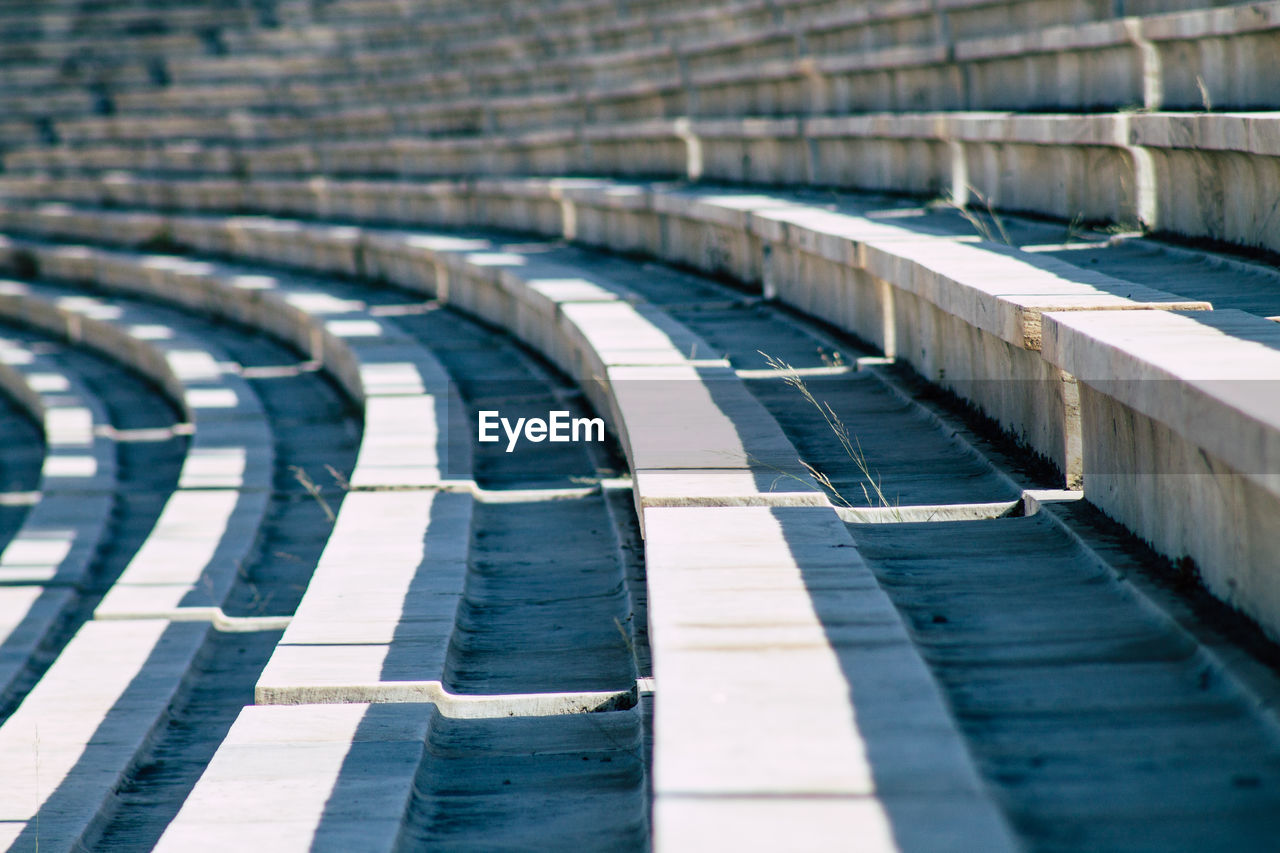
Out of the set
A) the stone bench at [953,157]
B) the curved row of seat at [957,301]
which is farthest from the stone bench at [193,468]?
the stone bench at [953,157]

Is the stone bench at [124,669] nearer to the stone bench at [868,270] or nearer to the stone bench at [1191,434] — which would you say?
the stone bench at [868,270]

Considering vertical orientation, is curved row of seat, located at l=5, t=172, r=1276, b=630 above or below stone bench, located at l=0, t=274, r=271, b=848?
above

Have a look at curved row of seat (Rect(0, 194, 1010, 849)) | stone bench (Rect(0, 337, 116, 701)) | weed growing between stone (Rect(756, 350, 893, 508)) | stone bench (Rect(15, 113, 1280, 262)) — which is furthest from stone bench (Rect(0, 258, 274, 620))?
stone bench (Rect(15, 113, 1280, 262))

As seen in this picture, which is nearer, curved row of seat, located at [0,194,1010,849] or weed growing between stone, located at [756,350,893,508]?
curved row of seat, located at [0,194,1010,849]

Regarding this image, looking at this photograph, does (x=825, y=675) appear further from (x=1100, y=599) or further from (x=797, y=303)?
(x=797, y=303)

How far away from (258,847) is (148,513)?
5.26 meters

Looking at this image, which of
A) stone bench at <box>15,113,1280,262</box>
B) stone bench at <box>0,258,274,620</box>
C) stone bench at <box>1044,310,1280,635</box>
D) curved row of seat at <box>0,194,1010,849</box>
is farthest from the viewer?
stone bench at <box>0,258,274,620</box>

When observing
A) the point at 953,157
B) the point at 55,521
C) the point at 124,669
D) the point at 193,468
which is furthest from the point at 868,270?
the point at 55,521

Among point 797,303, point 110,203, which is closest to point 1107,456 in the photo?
point 797,303

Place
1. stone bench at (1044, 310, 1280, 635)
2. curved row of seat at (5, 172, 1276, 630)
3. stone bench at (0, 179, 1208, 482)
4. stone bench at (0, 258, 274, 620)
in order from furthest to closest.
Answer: stone bench at (0, 258, 274, 620), stone bench at (0, 179, 1208, 482), curved row of seat at (5, 172, 1276, 630), stone bench at (1044, 310, 1280, 635)

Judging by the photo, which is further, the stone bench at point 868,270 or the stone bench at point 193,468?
the stone bench at point 193,468

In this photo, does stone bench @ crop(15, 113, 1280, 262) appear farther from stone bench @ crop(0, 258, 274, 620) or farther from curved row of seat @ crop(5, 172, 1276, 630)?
stone bench @ crop(0, 258, 274, 620)

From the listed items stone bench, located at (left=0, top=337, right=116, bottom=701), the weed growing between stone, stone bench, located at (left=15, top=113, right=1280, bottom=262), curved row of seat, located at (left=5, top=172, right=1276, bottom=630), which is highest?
stone bench, located at (left=15, top=113, right=1280, bottom=262)

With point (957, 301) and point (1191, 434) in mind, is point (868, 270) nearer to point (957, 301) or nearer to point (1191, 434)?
point (957, 301)
